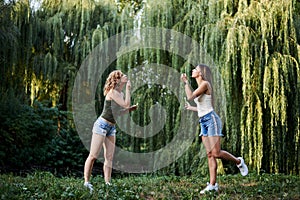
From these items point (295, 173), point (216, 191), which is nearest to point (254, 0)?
point (295, 173)

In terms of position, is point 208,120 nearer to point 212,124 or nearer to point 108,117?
point 212,124

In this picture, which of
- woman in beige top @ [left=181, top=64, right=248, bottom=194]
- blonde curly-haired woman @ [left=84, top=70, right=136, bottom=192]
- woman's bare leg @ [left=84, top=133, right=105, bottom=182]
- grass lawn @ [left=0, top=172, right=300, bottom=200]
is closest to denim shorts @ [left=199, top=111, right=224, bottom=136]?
woman in beige top @ [left=181, top=64, right=248, bottom=194]

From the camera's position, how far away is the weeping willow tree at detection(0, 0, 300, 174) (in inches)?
308

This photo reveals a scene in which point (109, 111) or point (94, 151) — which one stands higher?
point (109, 111)

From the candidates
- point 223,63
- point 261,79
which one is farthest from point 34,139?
point 261,79

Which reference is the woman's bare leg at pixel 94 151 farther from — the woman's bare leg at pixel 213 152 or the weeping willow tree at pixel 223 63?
the weeping willow tree at pixel 223 63

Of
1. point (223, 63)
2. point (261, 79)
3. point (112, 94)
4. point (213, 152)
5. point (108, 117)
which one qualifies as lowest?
point (213, 152)

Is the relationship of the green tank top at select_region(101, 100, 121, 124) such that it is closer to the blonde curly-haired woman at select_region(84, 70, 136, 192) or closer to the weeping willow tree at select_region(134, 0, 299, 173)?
the blonde curly-haired woman at select_region(84, 70, 136, 192)

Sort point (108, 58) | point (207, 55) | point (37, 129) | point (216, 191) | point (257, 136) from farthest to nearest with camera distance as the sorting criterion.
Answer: point (108, 58), point (37, 129), point (207, 55), point (257, 136), point (216, 191)

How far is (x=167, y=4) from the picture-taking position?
9.41 metres

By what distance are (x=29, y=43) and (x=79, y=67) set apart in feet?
5.46

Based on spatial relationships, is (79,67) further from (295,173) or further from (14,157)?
(295,173)

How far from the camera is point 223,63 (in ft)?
26.8

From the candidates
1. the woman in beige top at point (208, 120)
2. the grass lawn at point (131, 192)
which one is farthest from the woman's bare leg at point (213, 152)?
the grass lawn at point (131, 192)
